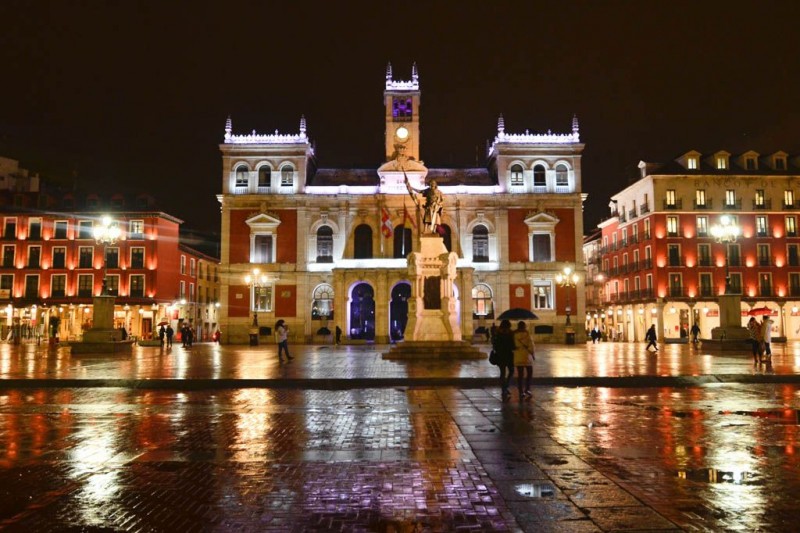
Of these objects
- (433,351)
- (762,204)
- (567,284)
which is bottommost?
(433,351)

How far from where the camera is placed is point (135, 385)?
16844 millimetres

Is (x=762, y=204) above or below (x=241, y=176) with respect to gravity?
below

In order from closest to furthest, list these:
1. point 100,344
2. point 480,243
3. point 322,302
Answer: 1. point 100,344
2. point 322,302
3. point 480,243

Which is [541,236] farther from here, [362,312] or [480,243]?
[362,312]

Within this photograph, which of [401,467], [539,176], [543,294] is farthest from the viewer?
[539,176]

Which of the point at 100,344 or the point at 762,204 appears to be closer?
the point at 100,344

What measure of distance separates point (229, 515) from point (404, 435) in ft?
13.2

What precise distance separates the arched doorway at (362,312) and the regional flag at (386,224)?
437cm

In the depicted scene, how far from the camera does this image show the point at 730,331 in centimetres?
2950

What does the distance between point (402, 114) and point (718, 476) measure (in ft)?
172

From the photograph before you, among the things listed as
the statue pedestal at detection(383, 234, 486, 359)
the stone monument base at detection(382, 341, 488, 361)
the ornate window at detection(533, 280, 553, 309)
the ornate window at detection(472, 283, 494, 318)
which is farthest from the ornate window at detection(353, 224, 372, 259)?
the stone monument base at detection(382, 341, 488, 361)

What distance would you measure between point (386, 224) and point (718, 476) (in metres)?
44.5

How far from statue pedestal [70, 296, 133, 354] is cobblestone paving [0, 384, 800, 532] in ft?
54.2

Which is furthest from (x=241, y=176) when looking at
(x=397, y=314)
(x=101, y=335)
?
(x=101, y=335)
